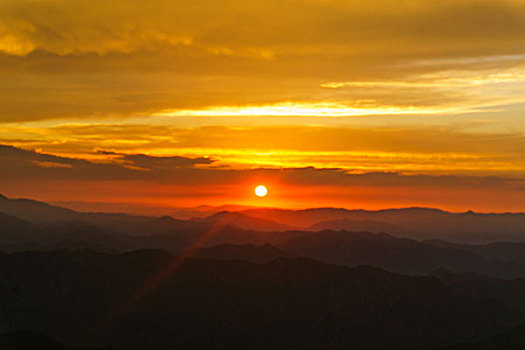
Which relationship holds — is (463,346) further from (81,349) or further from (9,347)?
(9,347)

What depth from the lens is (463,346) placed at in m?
197

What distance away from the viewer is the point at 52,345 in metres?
166

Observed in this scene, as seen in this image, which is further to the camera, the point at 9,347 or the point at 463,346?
the point at 463,346

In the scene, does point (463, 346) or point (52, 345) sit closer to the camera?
point (52, 345)

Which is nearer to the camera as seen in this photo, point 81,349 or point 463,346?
point 81,349

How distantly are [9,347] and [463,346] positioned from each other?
434 ft

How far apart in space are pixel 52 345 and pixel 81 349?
760 centimetres

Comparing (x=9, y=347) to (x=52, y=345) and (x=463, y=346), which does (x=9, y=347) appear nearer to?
(x=52, y=345)

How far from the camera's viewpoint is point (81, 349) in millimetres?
166125

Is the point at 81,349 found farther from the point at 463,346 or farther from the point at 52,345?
the point at 463,346

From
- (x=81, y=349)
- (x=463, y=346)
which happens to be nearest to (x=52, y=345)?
(x=81, y=349)

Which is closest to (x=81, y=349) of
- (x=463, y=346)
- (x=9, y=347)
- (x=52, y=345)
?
(x=52, y=345)

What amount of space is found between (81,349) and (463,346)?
11451 cm

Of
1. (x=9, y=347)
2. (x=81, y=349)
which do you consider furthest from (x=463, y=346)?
(x=9, y=347)
